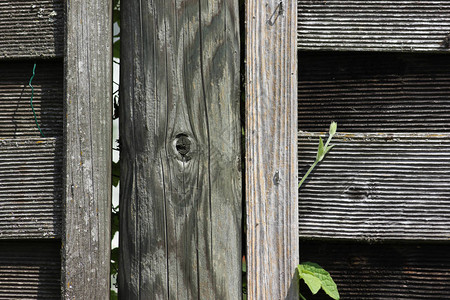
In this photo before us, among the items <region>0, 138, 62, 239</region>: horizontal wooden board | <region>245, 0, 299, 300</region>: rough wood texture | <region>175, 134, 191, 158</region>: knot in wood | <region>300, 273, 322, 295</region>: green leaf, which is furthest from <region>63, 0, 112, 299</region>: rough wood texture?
<region>300, 273, 322, 295</region>: green leaf

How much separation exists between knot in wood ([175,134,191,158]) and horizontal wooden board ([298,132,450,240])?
0.44m

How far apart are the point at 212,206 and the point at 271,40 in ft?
2.01

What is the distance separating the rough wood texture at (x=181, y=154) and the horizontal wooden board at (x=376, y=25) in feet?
0.99

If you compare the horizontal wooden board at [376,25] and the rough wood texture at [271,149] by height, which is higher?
the horizontal wooden board at [376,25]

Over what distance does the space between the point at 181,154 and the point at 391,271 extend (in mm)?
843

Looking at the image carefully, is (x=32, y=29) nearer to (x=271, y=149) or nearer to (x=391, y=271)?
(x=271, y=149)

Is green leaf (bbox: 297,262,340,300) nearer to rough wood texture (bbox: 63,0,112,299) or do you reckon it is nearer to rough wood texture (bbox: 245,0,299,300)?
rough wood texture (bbox: 245,0,299,300)

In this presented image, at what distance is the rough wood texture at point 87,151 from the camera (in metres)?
1.55

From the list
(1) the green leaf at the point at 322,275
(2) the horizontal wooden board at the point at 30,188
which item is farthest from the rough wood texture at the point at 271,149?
(2) the horizontal wooden board at the point at 30,188

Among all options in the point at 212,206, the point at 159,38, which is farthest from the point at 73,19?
the point at 212,206

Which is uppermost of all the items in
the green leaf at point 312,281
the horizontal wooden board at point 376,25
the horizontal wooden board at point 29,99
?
the horizontal wooden board at point 376,25

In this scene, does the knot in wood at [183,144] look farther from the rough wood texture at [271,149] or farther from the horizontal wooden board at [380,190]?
the horizontal wooden board at [380,190]

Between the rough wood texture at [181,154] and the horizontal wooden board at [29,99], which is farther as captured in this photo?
the horizontal wooden board at [29,99]

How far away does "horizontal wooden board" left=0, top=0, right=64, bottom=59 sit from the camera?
165 centimetres
